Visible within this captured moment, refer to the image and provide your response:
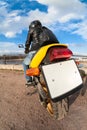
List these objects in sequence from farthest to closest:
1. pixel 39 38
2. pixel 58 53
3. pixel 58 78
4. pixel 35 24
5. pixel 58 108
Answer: pixel 35 24, pixel 39 38, pixel 58 108, pixel 58 53, pixel 58 78

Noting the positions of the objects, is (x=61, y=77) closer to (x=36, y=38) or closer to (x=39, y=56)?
(x=39, y=56)

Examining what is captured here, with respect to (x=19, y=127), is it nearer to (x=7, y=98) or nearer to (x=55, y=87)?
(x=55, y=87)

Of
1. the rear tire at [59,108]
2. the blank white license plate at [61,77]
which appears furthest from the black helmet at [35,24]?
the rear tire at [59,108]

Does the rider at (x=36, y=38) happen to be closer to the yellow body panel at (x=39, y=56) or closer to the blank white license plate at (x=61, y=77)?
the yellow body panel at (x=39, y=56)

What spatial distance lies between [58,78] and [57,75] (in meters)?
0.05

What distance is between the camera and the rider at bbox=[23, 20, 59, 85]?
16.4ft

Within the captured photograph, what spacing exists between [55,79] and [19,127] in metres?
1.15

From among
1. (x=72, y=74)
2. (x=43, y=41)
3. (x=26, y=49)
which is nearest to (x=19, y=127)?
(x=72, y=74)

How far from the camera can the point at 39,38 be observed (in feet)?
17.2

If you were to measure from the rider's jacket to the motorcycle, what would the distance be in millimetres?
556

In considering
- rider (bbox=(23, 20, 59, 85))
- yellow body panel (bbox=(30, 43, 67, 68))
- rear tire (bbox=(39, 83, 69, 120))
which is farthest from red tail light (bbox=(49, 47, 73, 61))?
rear tire (bbox=(39, 83, 69, 120))

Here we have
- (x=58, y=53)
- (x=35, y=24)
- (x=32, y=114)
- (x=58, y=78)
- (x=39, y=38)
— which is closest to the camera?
(x=58, y=78)

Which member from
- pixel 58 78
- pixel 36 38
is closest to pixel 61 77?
pixel 58 78

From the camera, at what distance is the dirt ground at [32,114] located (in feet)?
14.1
